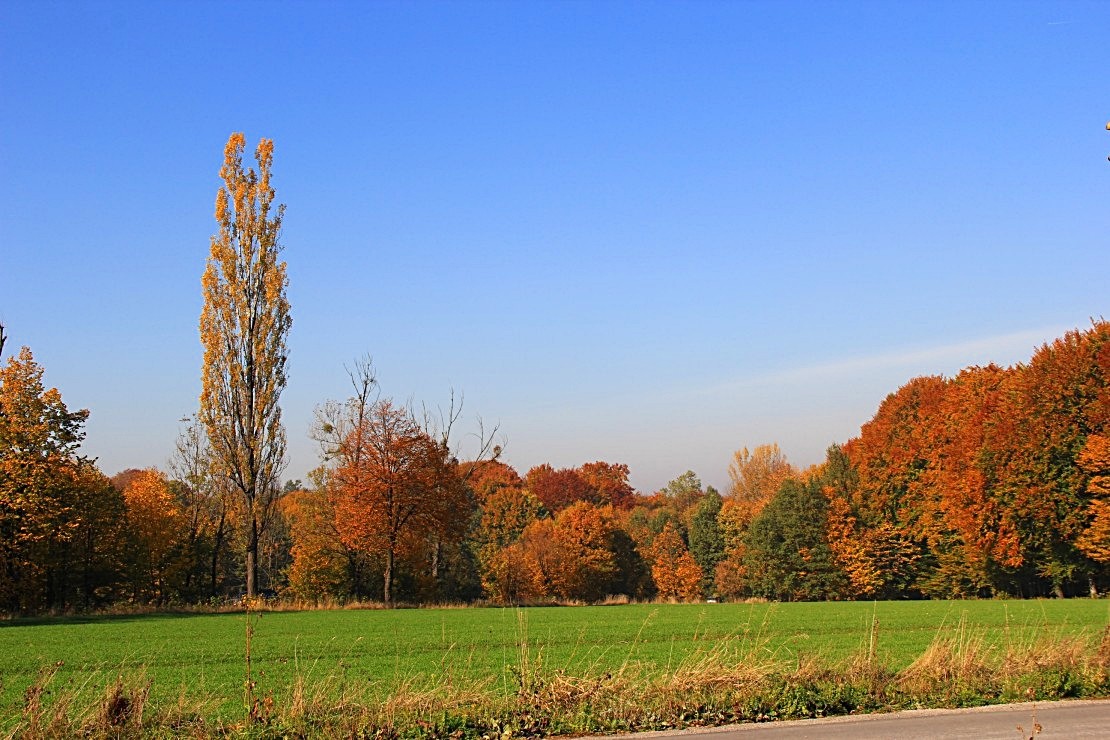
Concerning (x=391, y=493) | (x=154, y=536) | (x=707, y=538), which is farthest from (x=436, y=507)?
(x=707, y=538)

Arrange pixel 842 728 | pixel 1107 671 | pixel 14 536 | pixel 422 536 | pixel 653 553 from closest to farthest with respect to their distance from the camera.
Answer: pixel 842 728, pixel 1107 671, pixel 14 536, pixel 422 536, pixel 653 553

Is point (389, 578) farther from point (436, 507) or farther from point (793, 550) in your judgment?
point (793, 550)

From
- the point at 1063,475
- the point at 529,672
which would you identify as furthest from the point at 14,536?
the point at 1063,475

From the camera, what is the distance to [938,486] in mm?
58156

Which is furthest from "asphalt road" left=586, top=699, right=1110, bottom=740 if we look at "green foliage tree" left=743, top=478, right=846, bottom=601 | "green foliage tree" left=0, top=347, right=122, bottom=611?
"green foliage tree" left=743, top=478, right=846, bottom=601

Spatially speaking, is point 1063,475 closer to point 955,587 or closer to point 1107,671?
point 955,587

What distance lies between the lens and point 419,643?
24.4 metres

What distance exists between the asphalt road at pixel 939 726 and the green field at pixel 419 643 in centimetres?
155

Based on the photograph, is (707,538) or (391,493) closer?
(391,493)

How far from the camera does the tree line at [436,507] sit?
4150 centimetres

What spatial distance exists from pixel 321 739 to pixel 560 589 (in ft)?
194

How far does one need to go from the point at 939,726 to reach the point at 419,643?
1669 cm

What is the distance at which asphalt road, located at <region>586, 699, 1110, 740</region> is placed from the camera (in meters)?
9.48

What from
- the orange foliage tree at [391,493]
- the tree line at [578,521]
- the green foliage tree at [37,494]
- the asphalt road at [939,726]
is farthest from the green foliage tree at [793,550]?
the asphalt road at [939,726]
